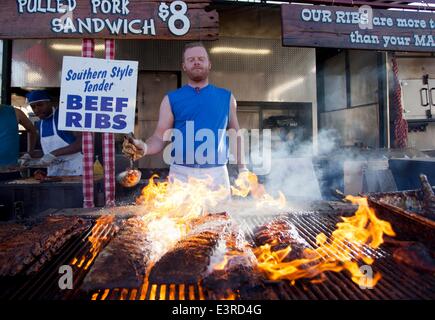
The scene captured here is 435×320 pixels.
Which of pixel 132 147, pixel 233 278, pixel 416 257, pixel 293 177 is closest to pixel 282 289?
pixel 233 278

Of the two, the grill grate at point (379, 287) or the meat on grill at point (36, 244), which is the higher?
the meat on grill at point (36, 244)

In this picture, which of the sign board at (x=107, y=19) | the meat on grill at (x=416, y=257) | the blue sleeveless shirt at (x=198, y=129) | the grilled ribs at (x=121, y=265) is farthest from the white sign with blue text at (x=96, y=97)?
the meat on grill at (x=416, y=257)

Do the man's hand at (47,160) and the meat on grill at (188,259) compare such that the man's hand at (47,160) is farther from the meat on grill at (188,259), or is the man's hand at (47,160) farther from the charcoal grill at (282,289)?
the meat on grill at (188,259)

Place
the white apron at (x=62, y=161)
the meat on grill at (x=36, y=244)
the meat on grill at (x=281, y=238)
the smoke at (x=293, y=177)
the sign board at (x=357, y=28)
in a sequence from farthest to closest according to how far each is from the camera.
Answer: the smoke at (x=293, y=177) → the white apron at (x=62, y=161) → the sign board at (x=357, y=28) → the meat on grill at (x=281, y=238) → the meat on grill at (x=36, y=244)

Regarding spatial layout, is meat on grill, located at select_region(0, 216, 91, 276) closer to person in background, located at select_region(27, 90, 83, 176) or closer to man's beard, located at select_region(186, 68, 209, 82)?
man's beard, located at select_region(186, 68, 209, 82)

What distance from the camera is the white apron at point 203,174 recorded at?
13.4 ft

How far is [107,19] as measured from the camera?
151 inches

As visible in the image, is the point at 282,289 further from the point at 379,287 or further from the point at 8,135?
the point at 8,135

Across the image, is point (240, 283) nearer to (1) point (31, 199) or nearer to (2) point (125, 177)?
(2) point (125, 177)

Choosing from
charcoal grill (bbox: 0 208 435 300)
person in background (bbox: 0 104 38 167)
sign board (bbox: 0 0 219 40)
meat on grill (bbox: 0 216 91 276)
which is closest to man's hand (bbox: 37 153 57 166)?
person in background (bbox: 0 104 38 167)

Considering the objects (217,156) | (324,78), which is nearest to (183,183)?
(217,156)

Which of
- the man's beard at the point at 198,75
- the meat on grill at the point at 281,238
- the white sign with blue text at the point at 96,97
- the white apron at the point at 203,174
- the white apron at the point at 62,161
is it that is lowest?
the meat on grill at the point at 281,238

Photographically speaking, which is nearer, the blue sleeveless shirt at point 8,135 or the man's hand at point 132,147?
the man's hand at point 132,147

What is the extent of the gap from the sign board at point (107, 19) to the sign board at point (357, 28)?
1.10 meters
